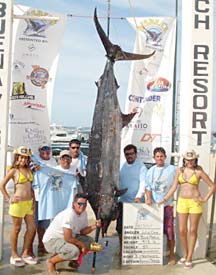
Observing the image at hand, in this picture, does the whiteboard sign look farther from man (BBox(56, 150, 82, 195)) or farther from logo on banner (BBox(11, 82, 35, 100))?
logo on banner (BBox(11, 82, 35, 100))

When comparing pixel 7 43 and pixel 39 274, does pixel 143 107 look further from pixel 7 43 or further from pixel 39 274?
pixel 39 274

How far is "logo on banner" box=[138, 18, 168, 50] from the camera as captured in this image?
677 centimetres

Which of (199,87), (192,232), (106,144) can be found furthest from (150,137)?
(192,232)

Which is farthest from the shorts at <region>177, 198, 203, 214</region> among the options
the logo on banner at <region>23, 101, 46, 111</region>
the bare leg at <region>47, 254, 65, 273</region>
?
the logo on banner at <region>23, 101, 46, 111</region>

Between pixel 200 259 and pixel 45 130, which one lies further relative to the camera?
pixel 45 130

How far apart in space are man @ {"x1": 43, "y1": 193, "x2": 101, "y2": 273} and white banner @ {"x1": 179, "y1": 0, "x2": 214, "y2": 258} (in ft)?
4.19

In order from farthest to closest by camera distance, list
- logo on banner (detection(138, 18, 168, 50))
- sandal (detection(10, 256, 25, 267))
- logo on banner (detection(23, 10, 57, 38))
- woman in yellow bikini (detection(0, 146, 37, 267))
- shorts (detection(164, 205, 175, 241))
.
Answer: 1. logo on banner (detection(138, 18, 168, 50))
2. logo on banner (detection(23, 10, 57, 38))
3. shorts (detection(164, 205, 175, 241))
4. sandal (detection(10, 256, 25, 267))
5. woman in yellow bikini (detection(0, 146, 37, 267))

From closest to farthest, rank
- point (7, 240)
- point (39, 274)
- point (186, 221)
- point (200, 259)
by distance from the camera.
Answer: point (39, 274) → point (186, 221) → point (200, 259) → point (7, 240)

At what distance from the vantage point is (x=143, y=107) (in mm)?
6777

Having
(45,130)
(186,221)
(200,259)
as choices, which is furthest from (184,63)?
(45,130)

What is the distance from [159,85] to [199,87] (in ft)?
6.39

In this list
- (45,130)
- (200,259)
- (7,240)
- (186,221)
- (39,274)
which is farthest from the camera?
(45,130)

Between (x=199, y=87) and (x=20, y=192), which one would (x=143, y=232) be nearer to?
(x=20, y=192)

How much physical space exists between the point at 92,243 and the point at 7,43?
6.83 ft
